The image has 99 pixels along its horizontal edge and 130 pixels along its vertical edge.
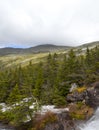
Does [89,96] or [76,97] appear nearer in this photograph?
[89,96]

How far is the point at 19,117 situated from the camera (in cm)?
4575

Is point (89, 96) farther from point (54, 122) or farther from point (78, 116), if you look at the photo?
point (54, 122)

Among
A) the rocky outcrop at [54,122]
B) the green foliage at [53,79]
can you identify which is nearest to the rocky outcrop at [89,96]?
the green foliage at [53,79]

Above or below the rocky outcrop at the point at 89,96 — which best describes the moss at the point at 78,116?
below

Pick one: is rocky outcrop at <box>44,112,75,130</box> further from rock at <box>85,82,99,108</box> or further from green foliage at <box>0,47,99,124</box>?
rock at <box>85,82,99,108</box>

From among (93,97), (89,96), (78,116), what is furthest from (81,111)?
(89,96)

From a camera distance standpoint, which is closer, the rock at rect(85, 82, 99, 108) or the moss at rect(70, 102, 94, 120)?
the moss at rect(70, 102, 94, 120)

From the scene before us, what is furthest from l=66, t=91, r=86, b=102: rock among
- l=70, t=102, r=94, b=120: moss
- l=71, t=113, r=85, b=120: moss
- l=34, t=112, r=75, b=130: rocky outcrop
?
l=34, t=112, r=75, b=130: rocky outcrop

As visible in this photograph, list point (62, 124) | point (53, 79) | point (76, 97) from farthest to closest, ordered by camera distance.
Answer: point (53, 79), point (76, 97), point (62, 124)

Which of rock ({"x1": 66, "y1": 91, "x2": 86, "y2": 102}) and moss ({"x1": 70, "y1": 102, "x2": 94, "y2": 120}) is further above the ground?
rock ({"x1": 66, "y1": 91, "x2": 86, "y2": 102})

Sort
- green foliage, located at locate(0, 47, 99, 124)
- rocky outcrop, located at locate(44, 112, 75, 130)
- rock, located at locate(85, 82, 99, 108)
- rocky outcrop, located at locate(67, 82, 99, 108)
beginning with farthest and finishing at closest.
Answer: green foliage, located at locate(0, 47, 99, 124)
rocky outcrop, located at locate(67, 82, 99, 108)
rock, located at locate(85, 82, 99, 108)
rocky outcrop, located at locate(44, 112, 75, 130)

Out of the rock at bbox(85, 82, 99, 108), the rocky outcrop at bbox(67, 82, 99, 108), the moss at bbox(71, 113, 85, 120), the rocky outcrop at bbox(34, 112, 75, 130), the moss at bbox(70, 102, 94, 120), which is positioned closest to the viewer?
the rocky outcrop at bbox(34, 112, 75, 130)

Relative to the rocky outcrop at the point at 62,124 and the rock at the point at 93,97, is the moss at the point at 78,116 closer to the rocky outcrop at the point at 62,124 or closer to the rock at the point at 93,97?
the rocky outcrop at the point at 62,124

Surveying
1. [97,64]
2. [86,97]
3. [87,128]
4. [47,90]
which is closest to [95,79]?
[97,64]
